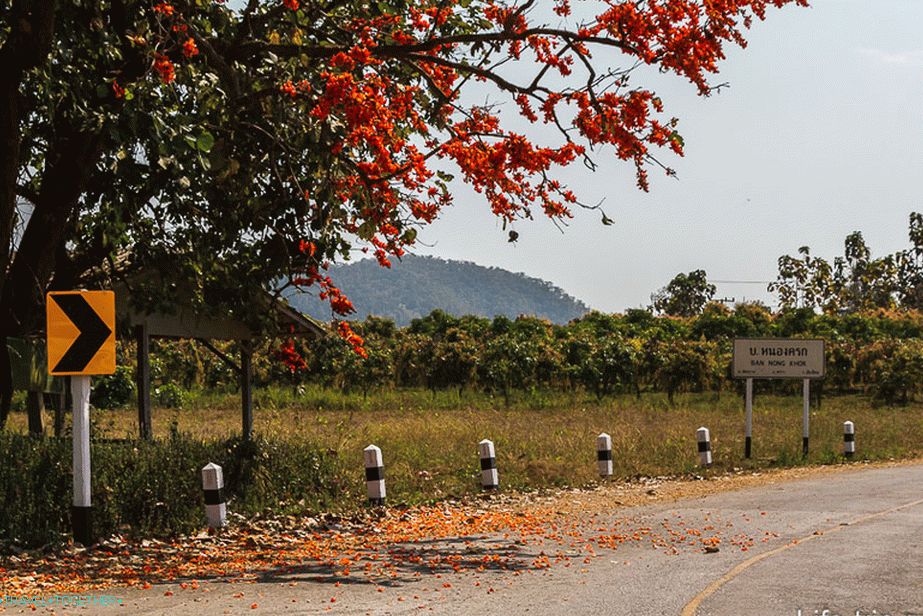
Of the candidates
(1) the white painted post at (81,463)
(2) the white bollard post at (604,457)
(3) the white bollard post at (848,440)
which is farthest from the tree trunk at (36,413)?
(3) the white bollard post at (848,440)

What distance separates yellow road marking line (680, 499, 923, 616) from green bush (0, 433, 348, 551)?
6.78 metres

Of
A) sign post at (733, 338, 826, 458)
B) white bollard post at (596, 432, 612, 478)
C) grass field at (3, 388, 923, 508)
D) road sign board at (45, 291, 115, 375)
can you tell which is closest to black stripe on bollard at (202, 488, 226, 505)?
grass field at (3, 388, 923, 508)

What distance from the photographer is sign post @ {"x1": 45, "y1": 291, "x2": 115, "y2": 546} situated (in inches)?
505

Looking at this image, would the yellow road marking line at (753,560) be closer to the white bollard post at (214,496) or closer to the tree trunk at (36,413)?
the white bollard post at (214,496)

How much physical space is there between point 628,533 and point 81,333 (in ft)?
22.2

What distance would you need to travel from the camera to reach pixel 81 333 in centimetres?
1288

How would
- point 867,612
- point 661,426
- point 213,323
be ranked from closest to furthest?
point 867,612, point 213,323, point 661,426

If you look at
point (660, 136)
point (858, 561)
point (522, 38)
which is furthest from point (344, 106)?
point (858, 561)

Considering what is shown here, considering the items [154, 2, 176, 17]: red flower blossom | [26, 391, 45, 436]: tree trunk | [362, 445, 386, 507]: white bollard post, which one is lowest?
[362, 445, 386, 507]: white bollard post

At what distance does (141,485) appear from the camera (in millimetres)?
14594

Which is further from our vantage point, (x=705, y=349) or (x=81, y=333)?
(x=705, y=349)

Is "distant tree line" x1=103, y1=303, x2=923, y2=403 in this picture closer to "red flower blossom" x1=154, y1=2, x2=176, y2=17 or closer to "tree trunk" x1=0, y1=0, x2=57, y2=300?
"tree trunk" x1=0, y1=0, x2=57, y2=300

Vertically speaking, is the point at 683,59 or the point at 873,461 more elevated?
the point at 683,59

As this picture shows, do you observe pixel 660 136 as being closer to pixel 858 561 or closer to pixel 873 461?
pixel 858 561
